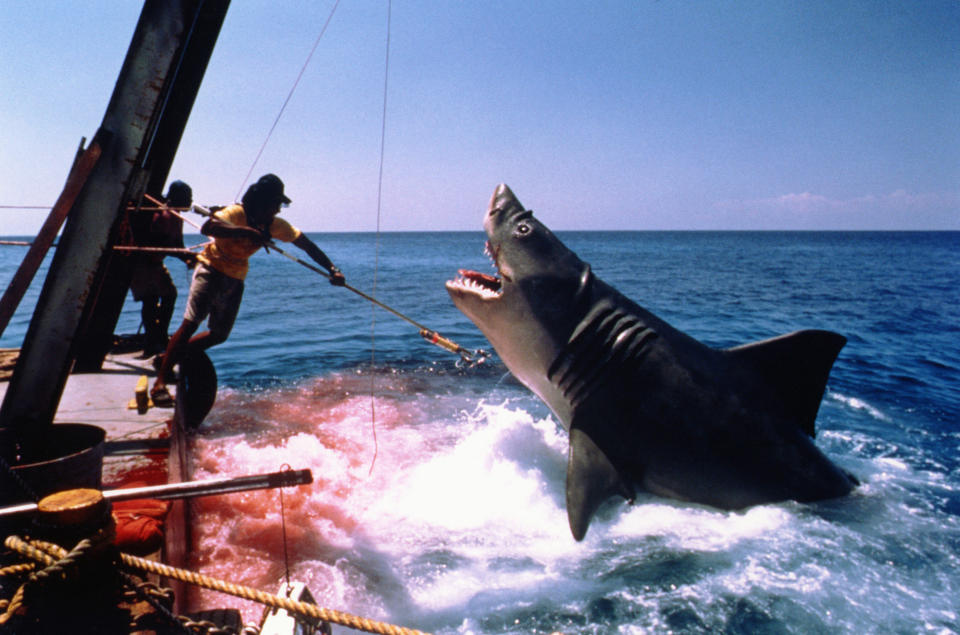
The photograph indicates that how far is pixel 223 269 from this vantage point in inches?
184

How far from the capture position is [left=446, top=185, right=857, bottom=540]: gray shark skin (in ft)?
13.5

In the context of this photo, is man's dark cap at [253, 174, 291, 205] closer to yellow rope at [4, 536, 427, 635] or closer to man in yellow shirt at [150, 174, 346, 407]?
man in yellow shirt at [150, 174, 346, 407]

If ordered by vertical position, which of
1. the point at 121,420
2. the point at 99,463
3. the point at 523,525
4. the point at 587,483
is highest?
the point at 99,463

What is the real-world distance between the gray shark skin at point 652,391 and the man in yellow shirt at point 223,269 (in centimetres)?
207

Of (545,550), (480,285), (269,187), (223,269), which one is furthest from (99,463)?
(545,550)

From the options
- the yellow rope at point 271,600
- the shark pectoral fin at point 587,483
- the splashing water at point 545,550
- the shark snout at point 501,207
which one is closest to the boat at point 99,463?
the yellow rope at point 271,600

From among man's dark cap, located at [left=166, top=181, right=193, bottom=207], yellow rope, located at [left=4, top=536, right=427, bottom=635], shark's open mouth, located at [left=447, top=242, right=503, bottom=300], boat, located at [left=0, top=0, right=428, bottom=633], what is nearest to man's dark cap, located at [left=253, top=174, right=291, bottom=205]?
boat, located at [left=0, top=0, right=428, bottom=633]

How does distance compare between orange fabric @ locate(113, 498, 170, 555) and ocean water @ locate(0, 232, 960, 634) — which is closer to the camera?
orange fabric @ locate(113, 498, 170, 555)

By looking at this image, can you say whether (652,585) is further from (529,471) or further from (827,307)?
(827,307)

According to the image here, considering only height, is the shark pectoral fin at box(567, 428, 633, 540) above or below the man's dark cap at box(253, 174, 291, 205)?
below

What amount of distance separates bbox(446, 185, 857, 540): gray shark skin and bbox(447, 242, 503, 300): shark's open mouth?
0.04 m

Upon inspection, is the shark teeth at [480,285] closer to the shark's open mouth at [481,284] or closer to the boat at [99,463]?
the shark's open mouth at [481,284]

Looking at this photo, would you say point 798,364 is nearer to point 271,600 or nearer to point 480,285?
point 480,285

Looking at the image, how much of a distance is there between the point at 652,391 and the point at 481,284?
1.77m
